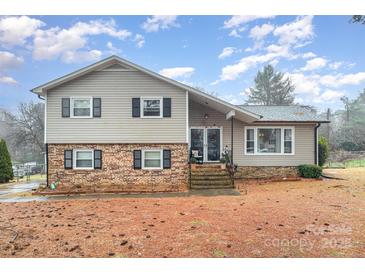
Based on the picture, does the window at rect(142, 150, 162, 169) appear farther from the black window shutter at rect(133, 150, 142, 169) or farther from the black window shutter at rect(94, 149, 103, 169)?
the black window shutter at rect(94, 149, 103, 169)

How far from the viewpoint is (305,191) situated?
33.8 feet

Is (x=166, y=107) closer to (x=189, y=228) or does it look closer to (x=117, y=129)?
(x=117, y=129)

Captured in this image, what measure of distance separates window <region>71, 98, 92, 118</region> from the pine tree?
32893 mm

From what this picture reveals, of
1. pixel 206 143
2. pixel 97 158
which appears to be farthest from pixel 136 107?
pixel 206 143

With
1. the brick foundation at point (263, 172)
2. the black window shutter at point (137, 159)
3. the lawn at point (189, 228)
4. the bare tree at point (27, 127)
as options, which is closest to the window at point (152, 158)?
the black window shutter at point (137, 159)

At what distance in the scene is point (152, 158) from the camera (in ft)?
40.7

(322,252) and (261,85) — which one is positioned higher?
(261,85)

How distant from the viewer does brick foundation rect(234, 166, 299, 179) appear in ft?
47.6

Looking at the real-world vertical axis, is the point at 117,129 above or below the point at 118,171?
above

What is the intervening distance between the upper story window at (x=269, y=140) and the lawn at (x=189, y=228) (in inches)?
230

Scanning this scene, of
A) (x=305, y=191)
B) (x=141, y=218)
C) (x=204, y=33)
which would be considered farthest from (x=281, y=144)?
(x=141, y=218)

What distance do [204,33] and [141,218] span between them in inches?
276

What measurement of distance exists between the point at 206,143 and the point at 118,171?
528 cm

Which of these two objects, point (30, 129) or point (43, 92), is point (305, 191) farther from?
point (30, 129)
